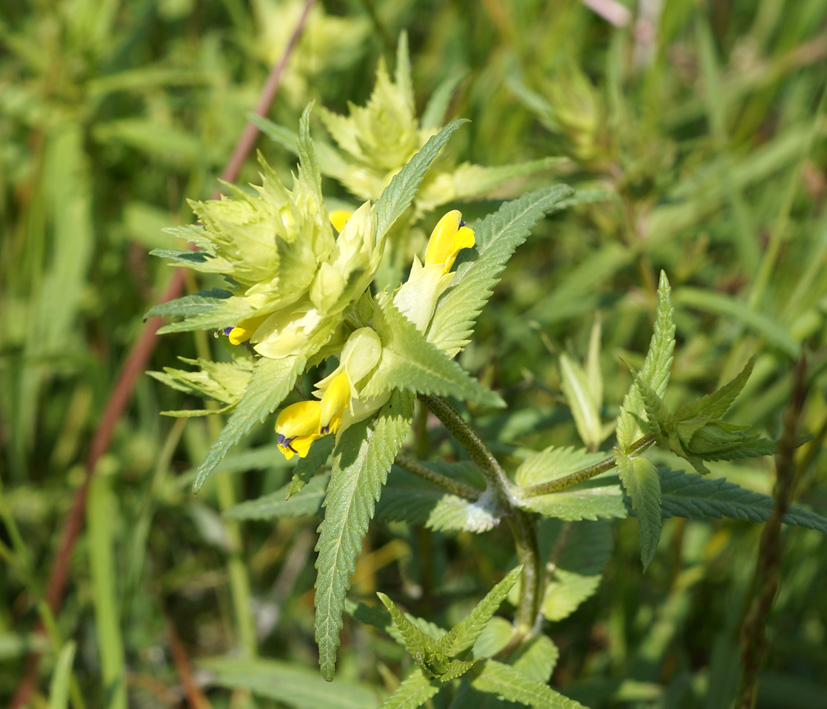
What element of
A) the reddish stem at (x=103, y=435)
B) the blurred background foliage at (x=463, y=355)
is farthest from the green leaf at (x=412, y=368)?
the reddish stem at (x=103, y=435)

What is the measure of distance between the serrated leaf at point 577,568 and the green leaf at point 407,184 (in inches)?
33.5

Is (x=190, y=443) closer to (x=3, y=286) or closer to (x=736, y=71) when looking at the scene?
(x=3, y=286)

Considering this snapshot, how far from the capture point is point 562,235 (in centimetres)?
329

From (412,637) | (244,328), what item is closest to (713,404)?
(412,637)

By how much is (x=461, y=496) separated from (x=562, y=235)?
2.13 m

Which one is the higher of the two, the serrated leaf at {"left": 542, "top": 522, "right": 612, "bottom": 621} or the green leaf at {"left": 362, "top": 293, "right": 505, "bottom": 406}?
the green leaf at {"left": 362, "top": 293, "right": 505, "bottom": 406}

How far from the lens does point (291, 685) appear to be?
185cm

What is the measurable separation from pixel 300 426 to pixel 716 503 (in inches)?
27.7

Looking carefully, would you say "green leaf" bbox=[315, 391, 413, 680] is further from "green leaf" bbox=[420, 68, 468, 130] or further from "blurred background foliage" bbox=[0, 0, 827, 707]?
"green leaf" bbox=[420, 68, 468, 130]

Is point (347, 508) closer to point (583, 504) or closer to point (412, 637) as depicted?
point (412, 637)

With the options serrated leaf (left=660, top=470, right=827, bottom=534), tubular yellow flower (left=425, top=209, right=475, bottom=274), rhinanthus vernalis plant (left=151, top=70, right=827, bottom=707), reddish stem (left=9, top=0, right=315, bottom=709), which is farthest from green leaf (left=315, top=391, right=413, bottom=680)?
reddish stem (left=9, top=0, right=315, bottom=709)

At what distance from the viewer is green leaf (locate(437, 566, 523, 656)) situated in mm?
1213

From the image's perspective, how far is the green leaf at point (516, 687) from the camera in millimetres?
1208

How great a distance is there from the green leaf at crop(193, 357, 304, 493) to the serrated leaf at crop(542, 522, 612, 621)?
775mm
